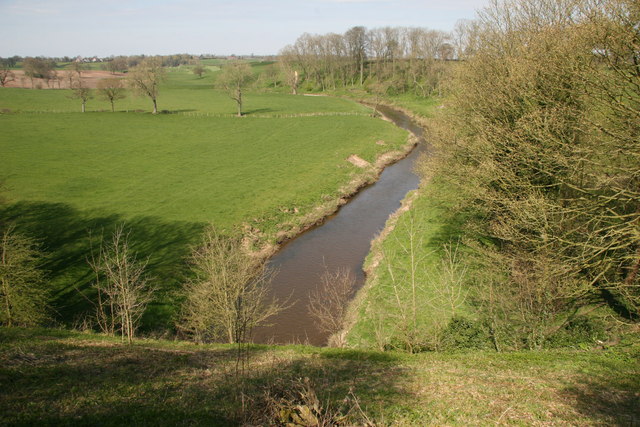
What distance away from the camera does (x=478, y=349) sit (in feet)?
47.1

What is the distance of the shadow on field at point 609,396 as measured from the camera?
8.23 m

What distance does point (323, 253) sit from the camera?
27.9 metres

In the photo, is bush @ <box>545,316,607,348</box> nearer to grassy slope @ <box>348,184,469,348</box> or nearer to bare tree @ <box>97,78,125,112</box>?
grassy slope @ <box>348,184,469,348</box>

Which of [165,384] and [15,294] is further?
[15,294]

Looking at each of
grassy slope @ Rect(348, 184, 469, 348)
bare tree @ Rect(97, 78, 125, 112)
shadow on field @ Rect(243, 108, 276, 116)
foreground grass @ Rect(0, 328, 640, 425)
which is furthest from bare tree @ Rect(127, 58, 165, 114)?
foreground grass @ Rect(0, 328, 640, 425)

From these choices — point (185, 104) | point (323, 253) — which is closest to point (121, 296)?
point (323, 253)

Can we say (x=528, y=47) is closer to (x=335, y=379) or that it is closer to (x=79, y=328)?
(x=335, y=379)

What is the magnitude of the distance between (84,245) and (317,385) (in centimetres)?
2169

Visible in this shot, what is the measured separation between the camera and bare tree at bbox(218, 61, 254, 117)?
7212cm

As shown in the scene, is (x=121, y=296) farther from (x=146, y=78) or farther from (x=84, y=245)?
(x=146, y=78)

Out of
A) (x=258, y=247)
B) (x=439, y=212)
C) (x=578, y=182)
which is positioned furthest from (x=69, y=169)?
(x=578, y=182)

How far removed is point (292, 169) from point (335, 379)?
33.3 meters

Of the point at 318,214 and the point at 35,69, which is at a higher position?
the point at 35,69

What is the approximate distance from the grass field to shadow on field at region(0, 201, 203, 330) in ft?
0.27
